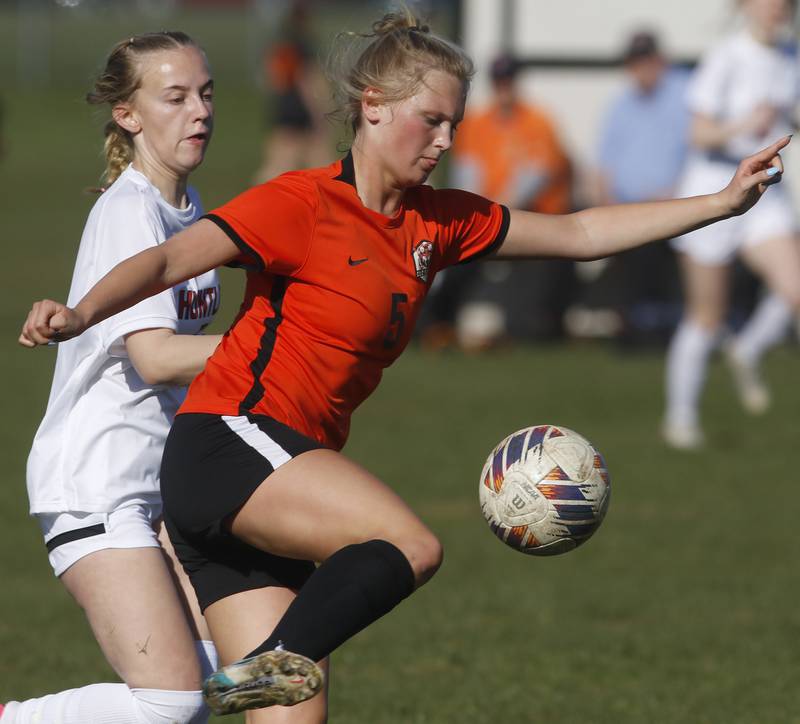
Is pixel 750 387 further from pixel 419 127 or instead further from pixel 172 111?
pixel 419 127

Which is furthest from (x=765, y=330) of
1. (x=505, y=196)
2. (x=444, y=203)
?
(x=444, y=203)

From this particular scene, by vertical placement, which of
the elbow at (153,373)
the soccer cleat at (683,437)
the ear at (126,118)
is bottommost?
the soccer cleat at (683,437)

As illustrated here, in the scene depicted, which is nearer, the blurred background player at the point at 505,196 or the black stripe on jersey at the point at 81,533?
the black stripe on jersey at the point at 81,533

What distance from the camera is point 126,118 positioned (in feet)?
14.3

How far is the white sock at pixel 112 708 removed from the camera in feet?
13.1

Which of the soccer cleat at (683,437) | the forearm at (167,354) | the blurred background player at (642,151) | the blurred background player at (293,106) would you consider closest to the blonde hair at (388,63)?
the forearm at (167,354)

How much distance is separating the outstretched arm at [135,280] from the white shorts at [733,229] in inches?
243

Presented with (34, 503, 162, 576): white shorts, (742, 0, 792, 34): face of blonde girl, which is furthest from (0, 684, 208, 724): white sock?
(742, 0, 792, 34): face of blonde girl

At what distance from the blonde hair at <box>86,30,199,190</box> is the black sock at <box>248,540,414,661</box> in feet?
4.74

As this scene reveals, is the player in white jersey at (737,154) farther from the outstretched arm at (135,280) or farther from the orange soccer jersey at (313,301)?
the outstretched arm at (135,280)

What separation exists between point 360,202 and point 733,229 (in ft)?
19.7

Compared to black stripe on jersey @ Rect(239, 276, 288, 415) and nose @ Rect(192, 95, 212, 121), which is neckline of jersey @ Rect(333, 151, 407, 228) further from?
nose @ Rect(192, 95, 212, 121)

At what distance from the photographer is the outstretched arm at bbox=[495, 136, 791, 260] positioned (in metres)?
4.21

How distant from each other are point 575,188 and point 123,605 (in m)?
11.5
